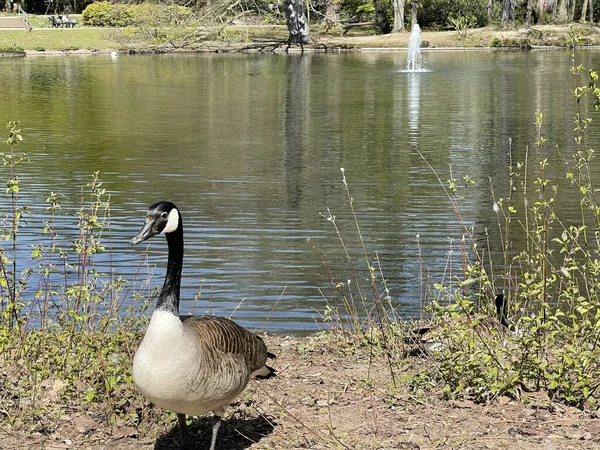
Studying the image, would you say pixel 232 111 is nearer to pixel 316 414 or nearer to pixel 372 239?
pixel 372 239

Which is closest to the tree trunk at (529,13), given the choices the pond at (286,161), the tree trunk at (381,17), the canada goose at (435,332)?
the tree trunk at (381,17)

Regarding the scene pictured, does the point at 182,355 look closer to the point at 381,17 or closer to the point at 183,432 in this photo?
the point at 183,432

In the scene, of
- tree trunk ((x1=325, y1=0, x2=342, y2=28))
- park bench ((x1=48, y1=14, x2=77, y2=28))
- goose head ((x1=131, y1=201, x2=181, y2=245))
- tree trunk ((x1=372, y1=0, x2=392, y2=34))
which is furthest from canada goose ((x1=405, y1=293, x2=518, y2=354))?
park bench ((x1=48, y1=14, x2=77, y2=28))

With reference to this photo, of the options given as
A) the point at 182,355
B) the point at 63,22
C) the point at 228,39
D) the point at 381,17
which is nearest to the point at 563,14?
the point at 381,17

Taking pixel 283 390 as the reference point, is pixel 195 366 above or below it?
above

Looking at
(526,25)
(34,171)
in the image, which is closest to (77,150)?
(34,171)

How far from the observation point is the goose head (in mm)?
4723

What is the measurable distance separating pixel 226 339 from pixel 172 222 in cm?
73

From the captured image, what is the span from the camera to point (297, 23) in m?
59.2

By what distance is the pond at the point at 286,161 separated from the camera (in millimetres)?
11328

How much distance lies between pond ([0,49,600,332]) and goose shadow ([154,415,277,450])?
58.0 inches

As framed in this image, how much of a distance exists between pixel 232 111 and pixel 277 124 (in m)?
3.27

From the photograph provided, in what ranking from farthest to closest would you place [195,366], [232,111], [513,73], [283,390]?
[513,73] < [232,111] < [283,390] < [195,366]

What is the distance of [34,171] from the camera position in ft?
59.8
